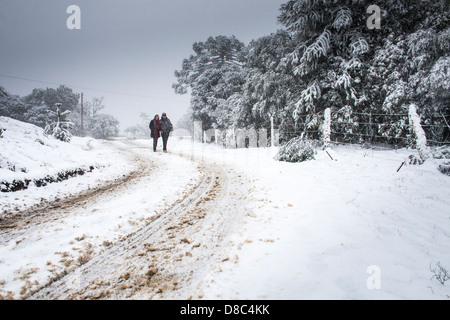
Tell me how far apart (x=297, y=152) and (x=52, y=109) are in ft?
160

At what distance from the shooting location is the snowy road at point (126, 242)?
1.90 meters

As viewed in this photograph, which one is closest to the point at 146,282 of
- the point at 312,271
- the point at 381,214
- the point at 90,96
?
the point at 312,271

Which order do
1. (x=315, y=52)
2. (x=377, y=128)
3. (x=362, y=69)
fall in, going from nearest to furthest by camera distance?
(x=315, y=52)
(x=362, y=69)
(x=377, y=128)

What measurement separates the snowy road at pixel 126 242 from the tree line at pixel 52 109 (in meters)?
33.3

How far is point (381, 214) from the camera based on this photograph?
3.32 m

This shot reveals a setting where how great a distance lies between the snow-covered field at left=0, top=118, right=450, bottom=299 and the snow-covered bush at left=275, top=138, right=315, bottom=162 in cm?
202

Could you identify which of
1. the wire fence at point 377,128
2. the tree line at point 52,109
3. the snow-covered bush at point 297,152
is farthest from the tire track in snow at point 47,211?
the tree line at point 52,109

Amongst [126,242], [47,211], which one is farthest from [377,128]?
[47,211]

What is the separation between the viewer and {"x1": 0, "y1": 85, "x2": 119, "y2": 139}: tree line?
115 ft

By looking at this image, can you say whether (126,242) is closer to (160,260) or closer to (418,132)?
(160,260)

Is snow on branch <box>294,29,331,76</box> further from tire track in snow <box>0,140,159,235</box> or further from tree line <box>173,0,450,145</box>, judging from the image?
tire track in snow <box>0,140,159,235</box>

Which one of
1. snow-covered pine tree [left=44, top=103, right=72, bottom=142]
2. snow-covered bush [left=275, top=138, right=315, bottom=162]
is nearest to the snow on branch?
snow-covered bush [left=275, top=138, right=315, bottom=162]

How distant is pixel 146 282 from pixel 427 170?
22.8 feet

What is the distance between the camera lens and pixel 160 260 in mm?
2287
